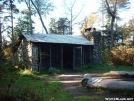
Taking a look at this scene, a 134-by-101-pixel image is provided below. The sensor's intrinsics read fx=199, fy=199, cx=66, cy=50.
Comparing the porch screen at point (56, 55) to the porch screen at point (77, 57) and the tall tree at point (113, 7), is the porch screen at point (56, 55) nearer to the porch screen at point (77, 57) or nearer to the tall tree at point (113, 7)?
the porch screen at point (77, 57)

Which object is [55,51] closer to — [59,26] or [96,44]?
[96,44]

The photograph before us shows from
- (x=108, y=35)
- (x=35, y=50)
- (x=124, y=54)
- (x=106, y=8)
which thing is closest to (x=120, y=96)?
(x=35, y=50)

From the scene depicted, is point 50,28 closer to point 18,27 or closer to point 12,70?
point 18,27

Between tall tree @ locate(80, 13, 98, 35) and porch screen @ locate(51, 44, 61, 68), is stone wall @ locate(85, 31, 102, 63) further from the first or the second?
tall tree @ locate(80, 13, 98, 35)

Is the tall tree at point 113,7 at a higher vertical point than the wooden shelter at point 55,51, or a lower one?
higher

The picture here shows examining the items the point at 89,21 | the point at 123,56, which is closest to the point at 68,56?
the point at 123,56

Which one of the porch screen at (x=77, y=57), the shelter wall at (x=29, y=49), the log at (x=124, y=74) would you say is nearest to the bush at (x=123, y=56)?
the porch screen at (x=77, y=57)

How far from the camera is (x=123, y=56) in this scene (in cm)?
1872

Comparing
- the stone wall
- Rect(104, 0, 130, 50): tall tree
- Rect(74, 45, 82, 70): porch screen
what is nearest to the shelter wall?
Rect(74, 45, 82, 70): porch screen

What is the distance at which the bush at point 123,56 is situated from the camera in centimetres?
1842

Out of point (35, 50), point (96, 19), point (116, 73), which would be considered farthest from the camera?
point (96, 19)

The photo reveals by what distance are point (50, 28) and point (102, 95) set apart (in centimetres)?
3045

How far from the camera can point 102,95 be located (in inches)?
290

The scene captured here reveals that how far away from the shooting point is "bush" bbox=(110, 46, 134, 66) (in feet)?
60.4
